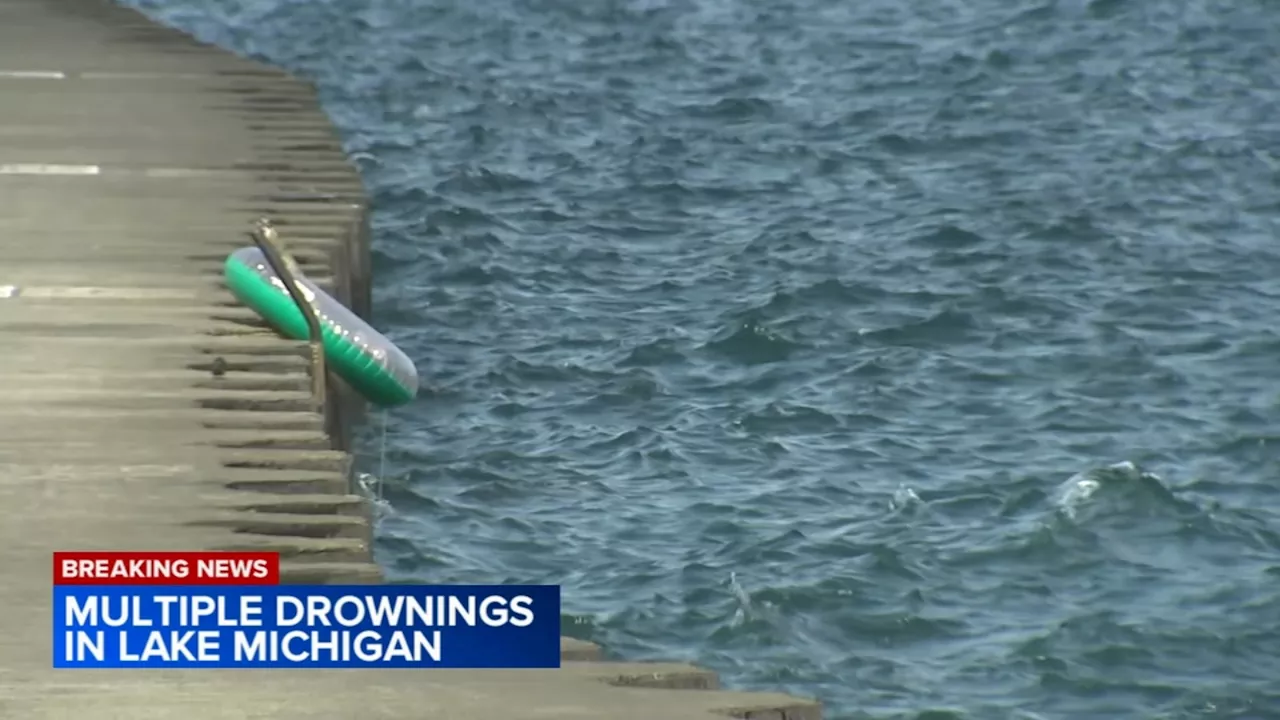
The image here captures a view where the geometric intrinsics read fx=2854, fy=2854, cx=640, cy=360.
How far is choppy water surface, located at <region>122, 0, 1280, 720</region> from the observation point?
48.6 ft

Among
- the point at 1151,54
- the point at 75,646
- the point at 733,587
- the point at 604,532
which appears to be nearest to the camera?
the point at 75,646

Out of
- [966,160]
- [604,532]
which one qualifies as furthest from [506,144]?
[604,532]

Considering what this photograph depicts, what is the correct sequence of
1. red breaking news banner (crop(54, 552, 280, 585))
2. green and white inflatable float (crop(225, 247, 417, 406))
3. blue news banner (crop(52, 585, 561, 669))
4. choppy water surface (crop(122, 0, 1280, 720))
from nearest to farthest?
blue news banner (crop(52, 585, 561, 669)) → red breaking news banner (crop(54, 552, 280, 585)) → choppy water surface (crop(122, 0, 1280, 720)) → green and white inflatable float (crop(225, 247, 417, 406))

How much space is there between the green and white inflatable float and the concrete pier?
0.47 feet

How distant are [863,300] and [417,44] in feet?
44.7

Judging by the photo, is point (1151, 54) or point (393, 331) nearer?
point (393, 331)

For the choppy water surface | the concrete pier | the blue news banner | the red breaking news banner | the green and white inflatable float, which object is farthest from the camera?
the green and white inflatable float

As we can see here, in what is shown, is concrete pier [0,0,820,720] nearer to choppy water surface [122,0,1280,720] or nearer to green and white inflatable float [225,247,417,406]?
green and white inflatable float [225,247,417,406]

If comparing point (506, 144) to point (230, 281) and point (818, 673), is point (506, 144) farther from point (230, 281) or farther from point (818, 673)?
point (818, 673)

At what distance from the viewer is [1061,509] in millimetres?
16297

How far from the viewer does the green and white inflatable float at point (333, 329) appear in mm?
15023

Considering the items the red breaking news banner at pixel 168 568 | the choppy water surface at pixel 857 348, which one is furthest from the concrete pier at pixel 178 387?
the choppy water surface at pixel 857 348

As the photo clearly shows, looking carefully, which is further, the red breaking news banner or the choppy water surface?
the choppy water surface

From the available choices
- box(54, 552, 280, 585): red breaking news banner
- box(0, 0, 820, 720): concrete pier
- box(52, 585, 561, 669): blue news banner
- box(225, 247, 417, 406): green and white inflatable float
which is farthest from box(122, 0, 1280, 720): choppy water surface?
box(52, 585, 561, 669): blue news banner
